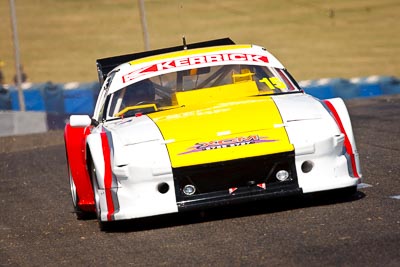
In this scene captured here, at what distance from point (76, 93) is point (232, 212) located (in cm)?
1320

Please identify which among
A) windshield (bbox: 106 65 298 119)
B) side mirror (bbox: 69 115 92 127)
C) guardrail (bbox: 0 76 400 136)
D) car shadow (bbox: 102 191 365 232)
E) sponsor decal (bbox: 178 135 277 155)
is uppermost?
windshield (bbox: 106 65 298 119)

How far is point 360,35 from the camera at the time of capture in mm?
27953

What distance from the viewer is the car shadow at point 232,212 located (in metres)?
7.69

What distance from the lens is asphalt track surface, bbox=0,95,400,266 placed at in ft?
19.8

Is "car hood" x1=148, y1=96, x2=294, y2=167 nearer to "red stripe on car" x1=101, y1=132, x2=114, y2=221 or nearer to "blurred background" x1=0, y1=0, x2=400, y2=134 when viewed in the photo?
"red stripe on car" x1=101, y1=132, x2=114, y2=221

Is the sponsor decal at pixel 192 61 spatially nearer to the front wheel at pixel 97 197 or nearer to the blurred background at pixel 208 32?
the front wheel at pixel 97 197

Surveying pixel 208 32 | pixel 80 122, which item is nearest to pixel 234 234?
pixel 80 122

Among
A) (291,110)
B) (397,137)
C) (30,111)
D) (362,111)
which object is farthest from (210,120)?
(30,111)

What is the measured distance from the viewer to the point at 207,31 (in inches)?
1135

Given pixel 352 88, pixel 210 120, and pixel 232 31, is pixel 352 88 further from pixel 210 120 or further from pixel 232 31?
pixel 210 120

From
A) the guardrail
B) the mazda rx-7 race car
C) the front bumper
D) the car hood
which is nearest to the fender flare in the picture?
the mazda rx-7 race car

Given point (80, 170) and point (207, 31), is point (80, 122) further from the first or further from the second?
point (207, 31)

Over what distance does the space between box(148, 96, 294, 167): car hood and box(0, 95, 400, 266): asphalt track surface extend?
0.49 m

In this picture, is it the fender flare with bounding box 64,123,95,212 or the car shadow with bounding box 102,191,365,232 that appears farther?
the fender flare with bounding box 64,123,95,212
